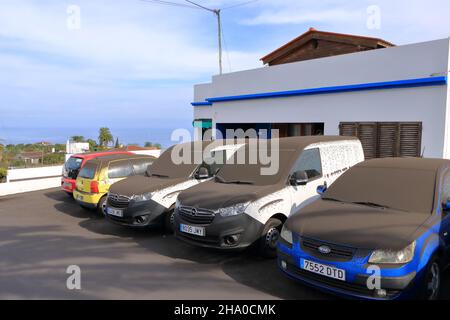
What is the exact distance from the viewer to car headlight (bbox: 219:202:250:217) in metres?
5.00

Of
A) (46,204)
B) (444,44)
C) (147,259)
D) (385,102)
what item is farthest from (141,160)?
→ (444,44)

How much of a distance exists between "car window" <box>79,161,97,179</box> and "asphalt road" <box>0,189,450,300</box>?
127cm

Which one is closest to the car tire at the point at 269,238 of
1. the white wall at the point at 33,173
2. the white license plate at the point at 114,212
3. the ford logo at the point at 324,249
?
the ford logo at the point at 324,249

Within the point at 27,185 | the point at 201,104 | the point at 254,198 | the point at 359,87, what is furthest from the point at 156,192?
the point at 201,104

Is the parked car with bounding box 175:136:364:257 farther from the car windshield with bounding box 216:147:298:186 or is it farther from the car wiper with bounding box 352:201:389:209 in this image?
the car wiper with bounding box 352:201:389:209

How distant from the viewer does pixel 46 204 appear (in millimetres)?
10508

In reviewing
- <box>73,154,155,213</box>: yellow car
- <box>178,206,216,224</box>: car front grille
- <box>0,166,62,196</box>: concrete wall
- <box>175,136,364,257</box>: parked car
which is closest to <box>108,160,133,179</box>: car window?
<box>73,154,155,213</box>: yellow car

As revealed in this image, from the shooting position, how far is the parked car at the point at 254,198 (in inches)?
196

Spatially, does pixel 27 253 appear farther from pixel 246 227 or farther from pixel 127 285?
pixel 246 227

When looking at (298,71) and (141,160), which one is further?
(298,71)

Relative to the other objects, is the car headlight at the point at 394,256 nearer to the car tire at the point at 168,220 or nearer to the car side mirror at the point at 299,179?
the car side mirror at the point at 299,179

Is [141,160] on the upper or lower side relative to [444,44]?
lower
